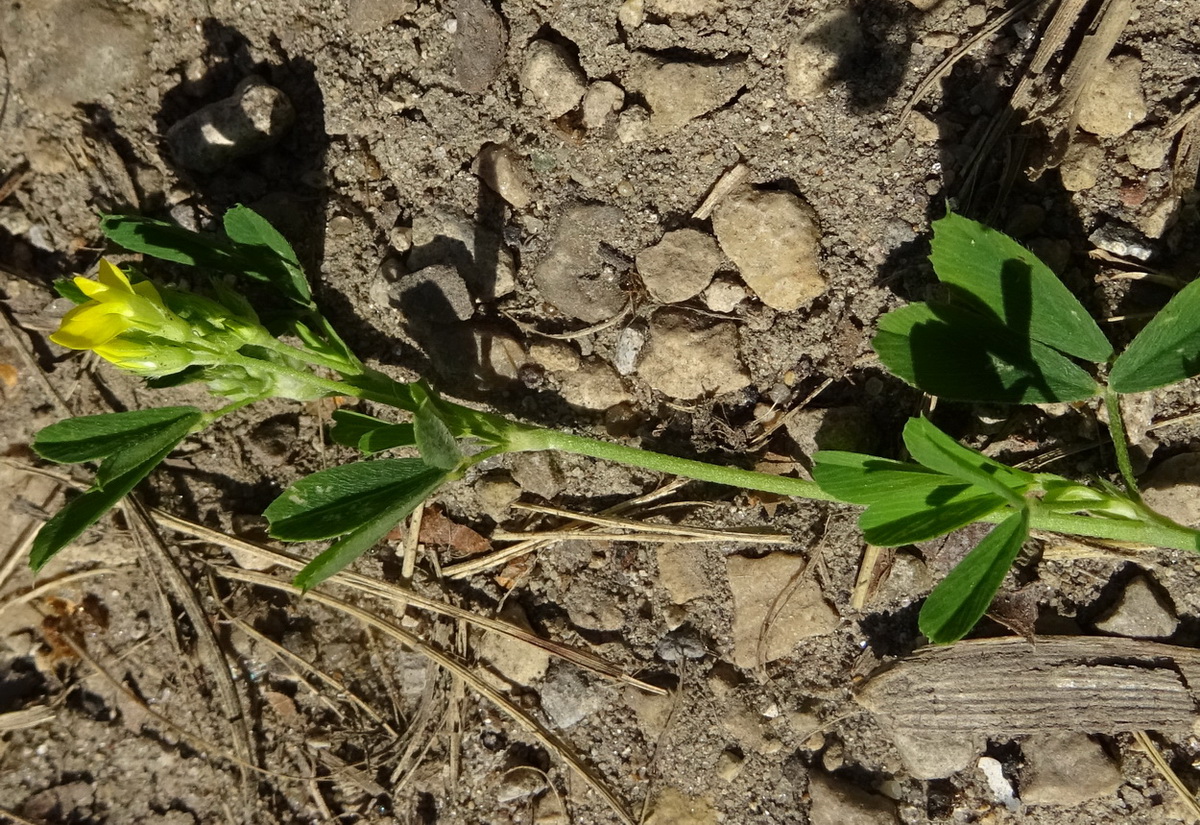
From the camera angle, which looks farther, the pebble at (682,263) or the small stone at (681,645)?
the small stone at (681,645)

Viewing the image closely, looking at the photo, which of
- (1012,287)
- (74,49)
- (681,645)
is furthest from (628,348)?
(74,49)

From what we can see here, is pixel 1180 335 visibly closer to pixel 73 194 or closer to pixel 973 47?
pixel 973 47

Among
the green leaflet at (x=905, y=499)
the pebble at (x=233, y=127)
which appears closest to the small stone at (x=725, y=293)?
the green leaflet at (x=905, y=499)

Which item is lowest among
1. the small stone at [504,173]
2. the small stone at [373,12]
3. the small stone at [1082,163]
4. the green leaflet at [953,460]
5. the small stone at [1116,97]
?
the green leaflet at [953,460]

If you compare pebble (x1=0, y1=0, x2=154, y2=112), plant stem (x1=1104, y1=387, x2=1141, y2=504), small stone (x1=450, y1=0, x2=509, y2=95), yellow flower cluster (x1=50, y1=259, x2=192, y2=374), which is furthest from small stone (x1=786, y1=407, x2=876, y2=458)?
pebble (x1=0, y1=0, x2=154, y2=112)

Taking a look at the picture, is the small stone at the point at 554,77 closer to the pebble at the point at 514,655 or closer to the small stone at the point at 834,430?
the small stone at the point at 834,430

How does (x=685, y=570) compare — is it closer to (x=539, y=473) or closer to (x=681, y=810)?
(x=539, y=473)
